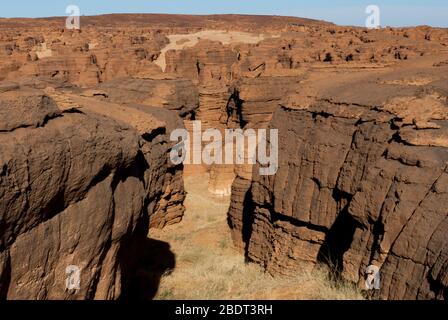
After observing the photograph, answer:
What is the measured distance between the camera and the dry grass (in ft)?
23.6

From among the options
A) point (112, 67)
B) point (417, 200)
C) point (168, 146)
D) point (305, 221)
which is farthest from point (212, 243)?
point (112, 67)

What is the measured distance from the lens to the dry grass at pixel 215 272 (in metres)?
7.19

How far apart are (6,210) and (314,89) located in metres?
7.78

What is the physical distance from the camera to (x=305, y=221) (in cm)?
935

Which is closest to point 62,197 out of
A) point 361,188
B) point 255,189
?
point 361,188

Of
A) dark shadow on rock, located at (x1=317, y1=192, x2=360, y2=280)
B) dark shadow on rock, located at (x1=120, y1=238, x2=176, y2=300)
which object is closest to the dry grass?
dark shadow on rock, located at (x1=120, y1=238, x2=176, y2=300)

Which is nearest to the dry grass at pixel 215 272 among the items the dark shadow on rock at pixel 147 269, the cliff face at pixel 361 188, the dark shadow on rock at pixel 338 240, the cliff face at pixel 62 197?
the dark shadow on rock at pixel 147 269

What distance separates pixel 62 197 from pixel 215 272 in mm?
5362

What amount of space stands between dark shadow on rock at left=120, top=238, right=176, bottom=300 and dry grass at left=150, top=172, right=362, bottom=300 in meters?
0.18

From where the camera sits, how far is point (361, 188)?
25.4 ft

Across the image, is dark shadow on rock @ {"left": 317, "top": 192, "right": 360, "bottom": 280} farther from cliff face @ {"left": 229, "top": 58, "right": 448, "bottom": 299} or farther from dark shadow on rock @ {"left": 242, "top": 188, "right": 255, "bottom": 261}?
dark shadow on rock @ {"left": 242, "top": 188, "right": 255, "bottom": 261}

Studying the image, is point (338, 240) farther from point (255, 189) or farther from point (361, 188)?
point (255, 189)

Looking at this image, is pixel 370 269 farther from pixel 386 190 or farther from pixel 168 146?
pixel 168 146

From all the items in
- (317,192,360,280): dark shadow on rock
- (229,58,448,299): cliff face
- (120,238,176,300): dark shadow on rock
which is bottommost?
(120,238,176,300): dark shadow on rock
